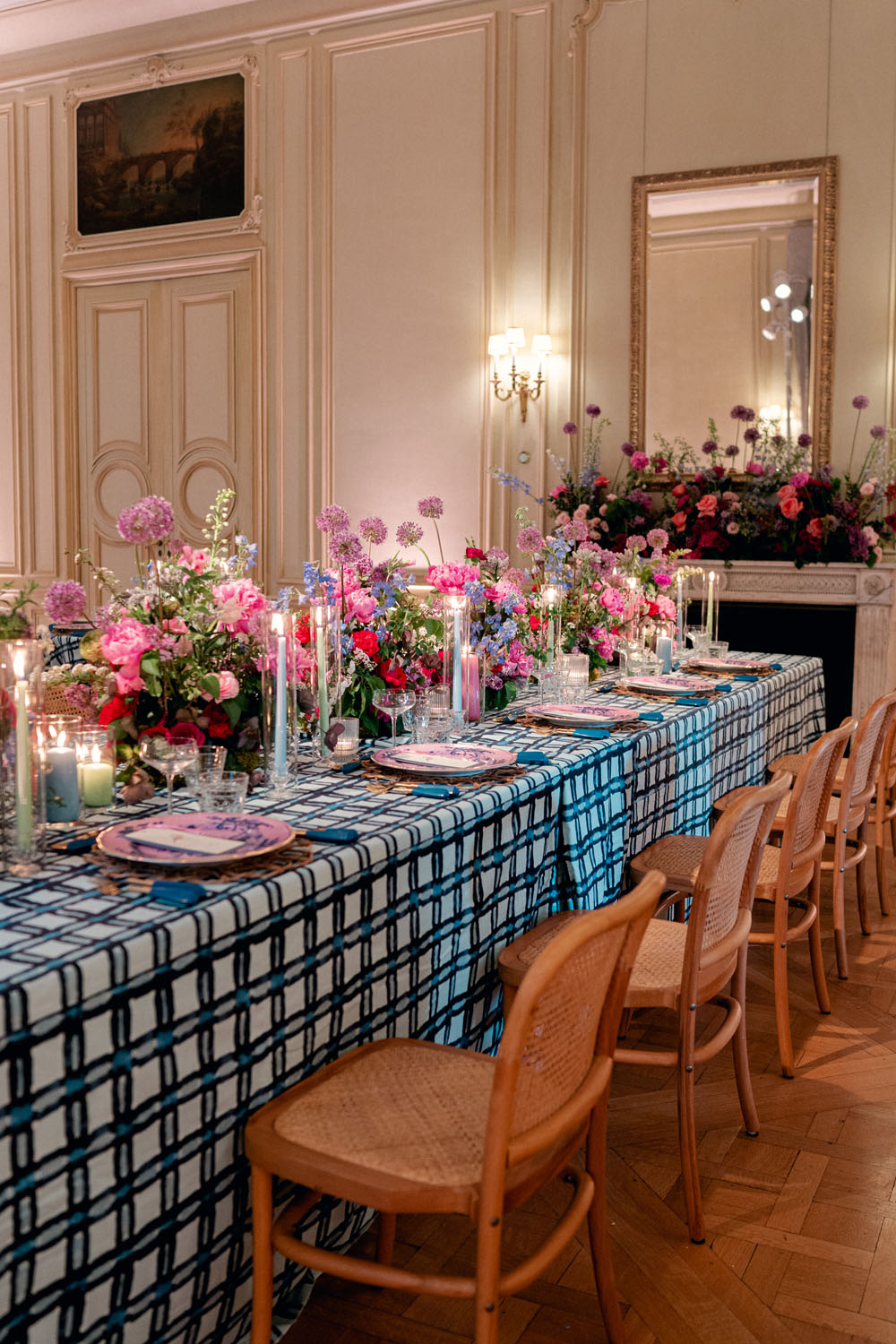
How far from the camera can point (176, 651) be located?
88.1 inches

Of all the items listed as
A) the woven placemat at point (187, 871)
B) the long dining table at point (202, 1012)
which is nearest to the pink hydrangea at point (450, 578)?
the long dining table at point (202, 1012)

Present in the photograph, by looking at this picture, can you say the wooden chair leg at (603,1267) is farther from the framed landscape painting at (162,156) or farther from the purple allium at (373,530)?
the framed landscape painting at (162,156)

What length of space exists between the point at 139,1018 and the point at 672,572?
3541 mm

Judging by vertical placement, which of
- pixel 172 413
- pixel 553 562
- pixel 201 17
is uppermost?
pixel 201 17

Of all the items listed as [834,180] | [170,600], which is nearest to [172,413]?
[834,180]

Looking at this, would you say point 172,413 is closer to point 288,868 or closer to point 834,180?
point 834,180

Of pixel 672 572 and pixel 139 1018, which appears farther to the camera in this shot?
pixel 672 572

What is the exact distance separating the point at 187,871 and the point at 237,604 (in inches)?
28.8

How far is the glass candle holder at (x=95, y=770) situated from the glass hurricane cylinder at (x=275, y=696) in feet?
1.03

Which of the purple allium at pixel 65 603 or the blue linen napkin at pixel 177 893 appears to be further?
the purple allium at pixel 65 603

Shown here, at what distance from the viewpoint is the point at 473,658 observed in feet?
10.0

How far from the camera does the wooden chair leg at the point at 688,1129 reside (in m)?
2.19

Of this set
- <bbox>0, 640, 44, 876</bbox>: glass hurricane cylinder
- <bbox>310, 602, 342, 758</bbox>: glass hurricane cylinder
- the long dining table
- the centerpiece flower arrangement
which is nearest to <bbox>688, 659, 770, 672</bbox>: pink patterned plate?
the long dining table

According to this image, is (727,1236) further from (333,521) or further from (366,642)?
(333,521)
